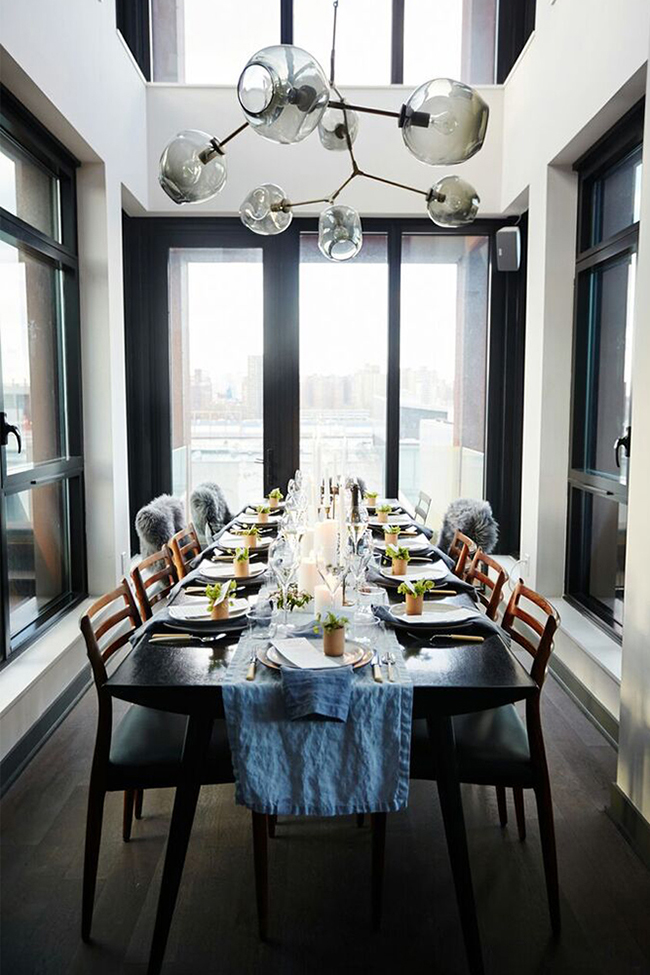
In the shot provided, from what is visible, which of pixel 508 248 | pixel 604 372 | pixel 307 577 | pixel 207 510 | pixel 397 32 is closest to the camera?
pixel 307 577

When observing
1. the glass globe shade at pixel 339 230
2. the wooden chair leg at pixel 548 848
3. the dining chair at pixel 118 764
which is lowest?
the wooden chair leg at pixel 548 848

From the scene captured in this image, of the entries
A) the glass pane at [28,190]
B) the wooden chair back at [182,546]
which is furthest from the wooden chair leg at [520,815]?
the glass pane at [28,190]

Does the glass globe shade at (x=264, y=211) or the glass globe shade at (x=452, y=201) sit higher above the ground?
the glass globe shade at (x=264, y=211)

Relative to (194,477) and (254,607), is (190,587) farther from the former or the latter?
(194,477)

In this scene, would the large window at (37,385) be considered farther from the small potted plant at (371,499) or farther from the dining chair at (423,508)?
the dining chair at (423,508)

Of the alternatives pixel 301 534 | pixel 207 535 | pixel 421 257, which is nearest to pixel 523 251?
pixel 421 257

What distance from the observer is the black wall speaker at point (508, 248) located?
16.1 feet

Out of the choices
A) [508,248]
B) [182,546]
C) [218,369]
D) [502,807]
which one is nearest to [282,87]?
[502,807]

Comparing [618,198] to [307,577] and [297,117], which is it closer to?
[297,117]

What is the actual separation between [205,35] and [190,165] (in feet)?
11.9

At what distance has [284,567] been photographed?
2.28m

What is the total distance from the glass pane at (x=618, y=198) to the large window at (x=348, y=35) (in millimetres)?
1925

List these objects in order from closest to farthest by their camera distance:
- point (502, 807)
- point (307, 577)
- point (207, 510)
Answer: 1. point (307, 577)
2. point (502, 807)
3. point (207, 510)

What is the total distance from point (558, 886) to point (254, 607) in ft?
3.71
